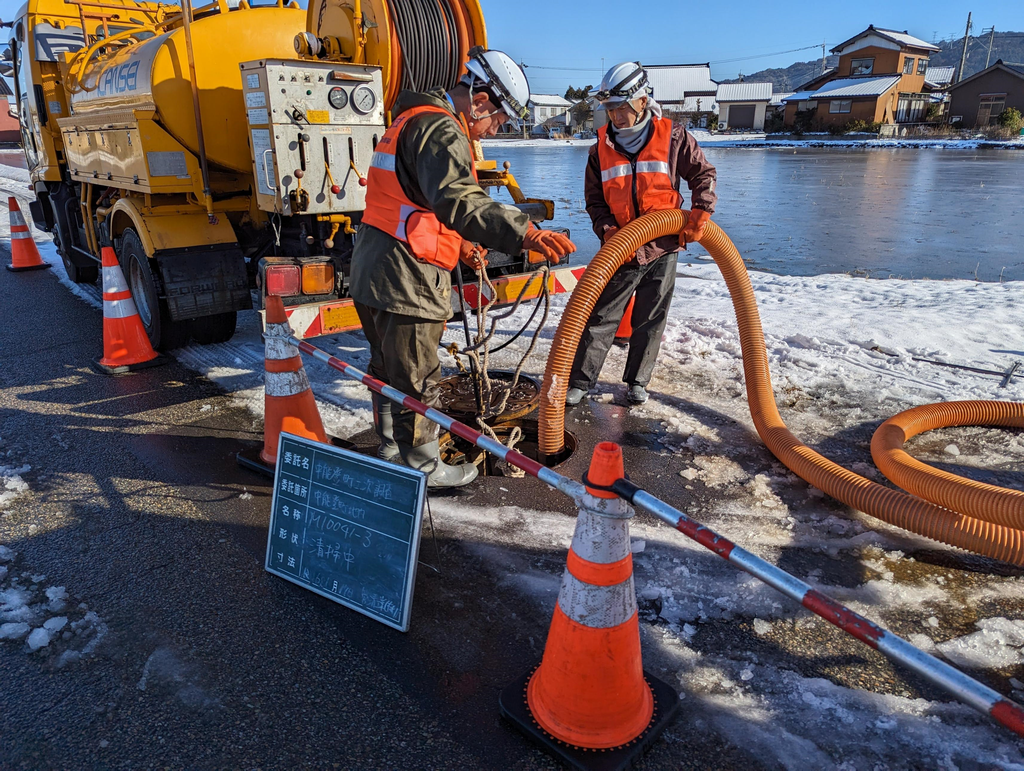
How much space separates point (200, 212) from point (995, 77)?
5748 centimetres

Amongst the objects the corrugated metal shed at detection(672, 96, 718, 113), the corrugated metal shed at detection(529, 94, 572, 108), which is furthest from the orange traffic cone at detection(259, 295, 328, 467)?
the corrugated metal shed at detection(529, 94, 572, 108)

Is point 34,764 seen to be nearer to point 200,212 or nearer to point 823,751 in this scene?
point 823,751

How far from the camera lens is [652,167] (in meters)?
4.23

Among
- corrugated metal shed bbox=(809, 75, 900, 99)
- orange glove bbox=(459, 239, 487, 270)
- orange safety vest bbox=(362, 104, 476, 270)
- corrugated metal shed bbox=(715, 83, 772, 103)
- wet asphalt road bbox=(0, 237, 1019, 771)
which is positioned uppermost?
corrugated metal shed bbox=(715, 83, 772, 103)

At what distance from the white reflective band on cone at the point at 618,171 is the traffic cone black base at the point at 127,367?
393cm

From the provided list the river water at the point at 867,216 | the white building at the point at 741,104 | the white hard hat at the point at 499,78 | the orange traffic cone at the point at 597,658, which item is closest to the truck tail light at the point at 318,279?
the white hard hat at the point at 499,78

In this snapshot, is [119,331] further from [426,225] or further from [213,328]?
[426,225]

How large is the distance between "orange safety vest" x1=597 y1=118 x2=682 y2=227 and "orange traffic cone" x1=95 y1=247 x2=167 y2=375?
389 centimetres

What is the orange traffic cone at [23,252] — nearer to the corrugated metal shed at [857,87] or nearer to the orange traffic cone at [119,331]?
the orange traffic cone at [119,331]

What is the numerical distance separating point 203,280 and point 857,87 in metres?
55.7

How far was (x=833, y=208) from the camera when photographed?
14.3 metres

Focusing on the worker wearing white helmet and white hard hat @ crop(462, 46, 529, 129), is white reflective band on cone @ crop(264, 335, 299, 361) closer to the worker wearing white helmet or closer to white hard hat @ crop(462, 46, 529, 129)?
white hard hat @ crop(462, 46, 529, 129)

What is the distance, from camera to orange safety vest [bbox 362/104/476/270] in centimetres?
296

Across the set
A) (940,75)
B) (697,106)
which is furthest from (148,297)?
(940,75)
